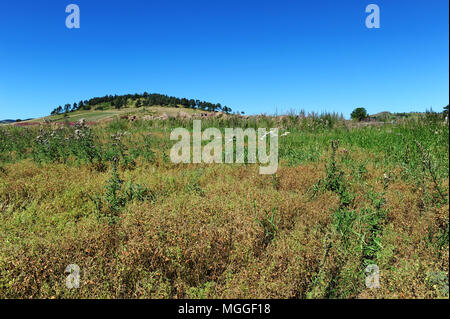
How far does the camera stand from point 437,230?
2533mm

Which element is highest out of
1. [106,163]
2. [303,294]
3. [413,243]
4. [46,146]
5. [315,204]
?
[46,146]

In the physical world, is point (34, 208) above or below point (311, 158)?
below

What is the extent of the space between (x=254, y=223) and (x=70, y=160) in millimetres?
5487

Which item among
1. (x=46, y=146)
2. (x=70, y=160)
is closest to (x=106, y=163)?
(x=70, y=160)

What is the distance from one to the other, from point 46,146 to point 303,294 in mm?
7059

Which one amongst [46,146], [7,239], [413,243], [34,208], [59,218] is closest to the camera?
[413,243]

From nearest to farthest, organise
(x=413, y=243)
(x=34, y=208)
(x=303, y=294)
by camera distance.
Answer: (x=303, y=294)
(x=413, y=243)
(x=34, y=208)

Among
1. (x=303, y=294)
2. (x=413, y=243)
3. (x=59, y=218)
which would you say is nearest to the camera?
(x=303, y=294)

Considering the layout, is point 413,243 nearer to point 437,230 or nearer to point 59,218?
point 437,230

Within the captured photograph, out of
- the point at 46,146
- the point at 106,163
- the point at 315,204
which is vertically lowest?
the point at 315,204

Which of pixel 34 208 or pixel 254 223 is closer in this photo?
pixel 254 223

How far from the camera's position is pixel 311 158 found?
5949 mm
